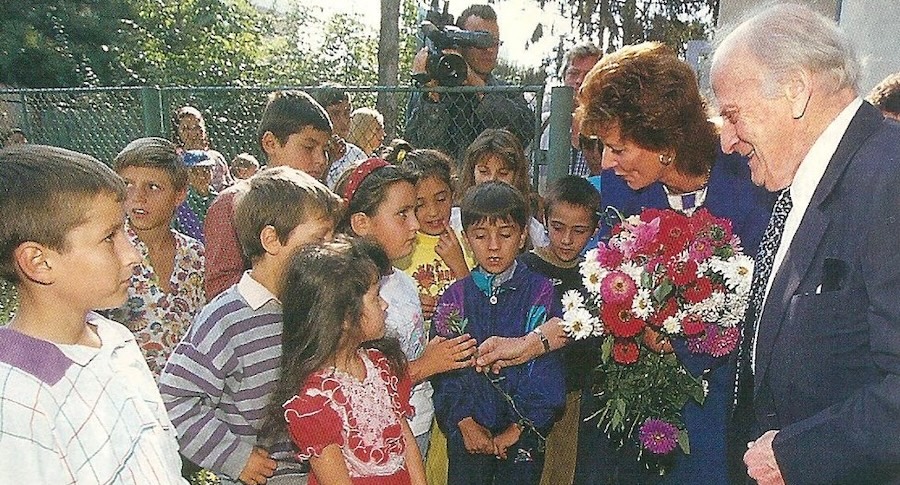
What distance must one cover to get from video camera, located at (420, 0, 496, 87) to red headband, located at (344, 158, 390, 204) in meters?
2.30

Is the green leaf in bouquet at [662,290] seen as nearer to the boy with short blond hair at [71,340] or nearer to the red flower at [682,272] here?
the red flower at [682,272]

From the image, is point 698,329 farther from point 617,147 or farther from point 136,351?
point 136,351

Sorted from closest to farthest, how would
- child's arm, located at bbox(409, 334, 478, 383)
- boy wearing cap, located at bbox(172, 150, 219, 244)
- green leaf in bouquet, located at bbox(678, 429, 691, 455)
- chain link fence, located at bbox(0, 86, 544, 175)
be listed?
green leaf in bouquet, located at bbox(678, 429, 691, 455)
child's arm, located at bbox(409, 334, 478, 383)
chain link fence, located at bbox(0, 86, 544, 175)
boy wearing cap, located at bbox(172, 150, 219, 244)

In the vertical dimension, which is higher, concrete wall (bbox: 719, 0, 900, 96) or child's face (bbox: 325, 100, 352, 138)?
concrete wall (bbox: 719, 0, 900, 96)

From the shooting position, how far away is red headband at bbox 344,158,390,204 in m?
3.74

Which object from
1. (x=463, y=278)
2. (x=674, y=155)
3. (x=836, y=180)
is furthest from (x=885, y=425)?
(x=463, y=278)

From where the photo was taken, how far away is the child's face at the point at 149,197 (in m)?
3.63

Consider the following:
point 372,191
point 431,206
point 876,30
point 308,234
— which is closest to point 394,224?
point 372,191

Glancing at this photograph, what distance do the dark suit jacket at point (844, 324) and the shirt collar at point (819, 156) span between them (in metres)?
0.02

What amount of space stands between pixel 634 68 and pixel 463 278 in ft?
3.68

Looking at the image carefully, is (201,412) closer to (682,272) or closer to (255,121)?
(682,272)

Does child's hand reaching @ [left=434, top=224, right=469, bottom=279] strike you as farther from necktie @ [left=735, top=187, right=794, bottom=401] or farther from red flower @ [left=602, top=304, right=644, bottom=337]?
necktie @ [left=735, top=187, right=794, bottom=401]

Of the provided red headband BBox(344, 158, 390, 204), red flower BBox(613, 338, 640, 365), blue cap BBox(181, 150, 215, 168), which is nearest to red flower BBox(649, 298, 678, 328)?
red flower BBox(613, 338, 640, 365)

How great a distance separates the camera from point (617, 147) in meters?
3.31
